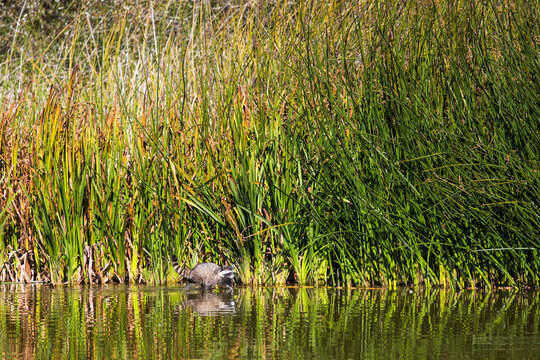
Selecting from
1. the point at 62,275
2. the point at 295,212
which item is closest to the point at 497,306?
the point at 295,212

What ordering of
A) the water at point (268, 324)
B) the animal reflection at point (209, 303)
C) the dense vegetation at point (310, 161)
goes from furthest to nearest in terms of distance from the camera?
the dense vegetation at point (310, 161)
the animal reflection at point (209, 303)
the water at point (268, 324)

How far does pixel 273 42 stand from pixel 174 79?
803mm

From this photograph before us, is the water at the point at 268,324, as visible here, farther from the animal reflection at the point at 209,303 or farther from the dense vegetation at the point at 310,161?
the dense vegetation at the point at 310,161

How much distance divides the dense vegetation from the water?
0.32 meters

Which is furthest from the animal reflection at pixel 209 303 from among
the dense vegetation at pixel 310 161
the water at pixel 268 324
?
the dense vegetation at pixel 310 161

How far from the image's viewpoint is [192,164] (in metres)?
5.12

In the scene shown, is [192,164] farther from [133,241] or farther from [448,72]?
[448,72]

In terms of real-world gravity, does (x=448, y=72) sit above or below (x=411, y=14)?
below

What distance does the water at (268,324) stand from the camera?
2.90 m

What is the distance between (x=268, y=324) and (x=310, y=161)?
1.44 metres

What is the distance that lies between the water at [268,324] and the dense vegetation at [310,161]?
32cm

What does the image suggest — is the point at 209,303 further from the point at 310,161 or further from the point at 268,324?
the point at 310,161

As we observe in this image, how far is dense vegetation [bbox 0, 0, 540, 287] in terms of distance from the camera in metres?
4.32

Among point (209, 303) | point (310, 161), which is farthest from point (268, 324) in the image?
point (310, 161)
